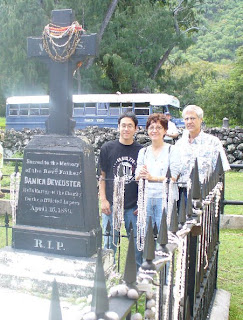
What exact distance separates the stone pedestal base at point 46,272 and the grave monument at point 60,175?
0.13m

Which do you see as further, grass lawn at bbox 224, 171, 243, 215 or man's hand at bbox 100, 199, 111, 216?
grass lawn at bbox 224, 171, 243, 215

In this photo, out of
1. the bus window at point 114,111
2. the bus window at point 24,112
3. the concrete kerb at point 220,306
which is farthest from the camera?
the bus window at point 24,112

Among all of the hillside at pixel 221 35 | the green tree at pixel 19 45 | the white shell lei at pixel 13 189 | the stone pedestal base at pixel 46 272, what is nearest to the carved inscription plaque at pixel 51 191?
the stone pedestal base at pixel 46 272

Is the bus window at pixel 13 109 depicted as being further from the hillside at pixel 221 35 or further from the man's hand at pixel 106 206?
the hillside at pixel 221 35

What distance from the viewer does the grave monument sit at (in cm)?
401

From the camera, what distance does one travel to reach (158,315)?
1.84m

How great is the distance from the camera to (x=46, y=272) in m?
3.88

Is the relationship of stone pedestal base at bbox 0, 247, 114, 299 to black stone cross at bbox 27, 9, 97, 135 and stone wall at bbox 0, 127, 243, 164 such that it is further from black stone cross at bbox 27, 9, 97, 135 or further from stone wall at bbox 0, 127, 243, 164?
stone wall at bbox 0, 127, 243, 164

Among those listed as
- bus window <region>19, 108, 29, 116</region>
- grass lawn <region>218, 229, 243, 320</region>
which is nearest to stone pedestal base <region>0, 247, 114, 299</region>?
grass lawn <region>218, 229, 243, 320</region>

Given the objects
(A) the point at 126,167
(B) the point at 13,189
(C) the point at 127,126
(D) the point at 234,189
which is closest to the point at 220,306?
(A) the point at 126,167

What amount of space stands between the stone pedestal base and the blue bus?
614 inches

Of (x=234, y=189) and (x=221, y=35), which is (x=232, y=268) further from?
(x=221, y=35)

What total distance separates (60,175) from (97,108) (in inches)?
663

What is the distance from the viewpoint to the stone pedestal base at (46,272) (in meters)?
3.74
